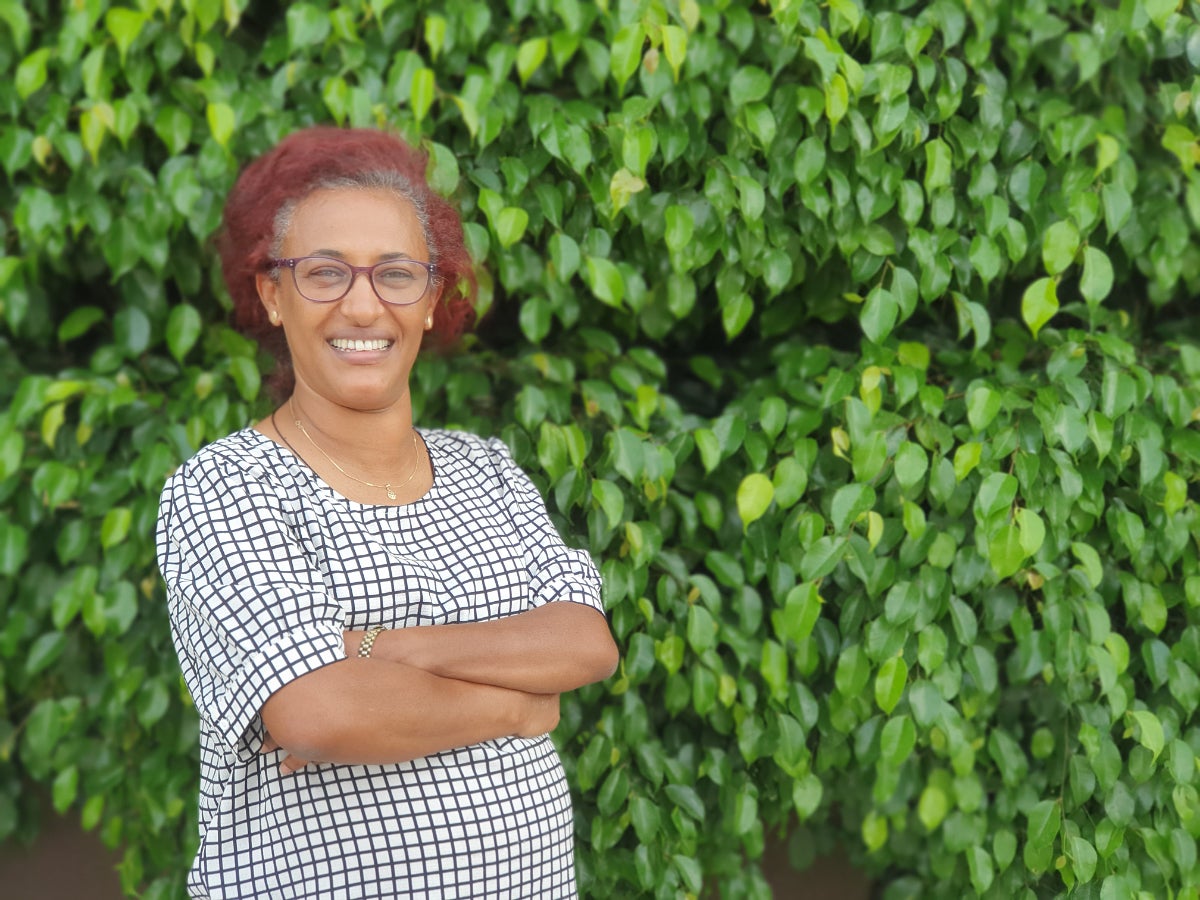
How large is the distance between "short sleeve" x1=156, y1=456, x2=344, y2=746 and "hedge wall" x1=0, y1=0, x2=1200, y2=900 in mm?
650

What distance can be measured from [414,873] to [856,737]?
95 cm

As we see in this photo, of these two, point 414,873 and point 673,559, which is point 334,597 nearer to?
point 414,873

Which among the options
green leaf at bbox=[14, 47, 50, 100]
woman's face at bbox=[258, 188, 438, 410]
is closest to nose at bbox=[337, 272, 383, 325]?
woman's face at bbox=[258, 188, 438, 410]

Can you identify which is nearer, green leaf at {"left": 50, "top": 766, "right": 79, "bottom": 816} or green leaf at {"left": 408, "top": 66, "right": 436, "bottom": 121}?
green leaf at {"left": 408, "top": 66, "right": 436, "bottom": 121}

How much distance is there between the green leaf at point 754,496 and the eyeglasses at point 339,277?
72 cm

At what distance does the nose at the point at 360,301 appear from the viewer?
158cm

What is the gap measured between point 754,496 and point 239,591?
95 centimetres

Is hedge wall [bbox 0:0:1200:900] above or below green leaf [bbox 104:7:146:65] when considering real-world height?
below

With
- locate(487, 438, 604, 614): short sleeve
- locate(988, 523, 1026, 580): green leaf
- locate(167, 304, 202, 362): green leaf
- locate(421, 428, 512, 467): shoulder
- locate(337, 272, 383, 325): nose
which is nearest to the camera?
locate(337, 272, 383, 325): nose

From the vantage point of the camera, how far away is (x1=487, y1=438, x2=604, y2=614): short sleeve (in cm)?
168

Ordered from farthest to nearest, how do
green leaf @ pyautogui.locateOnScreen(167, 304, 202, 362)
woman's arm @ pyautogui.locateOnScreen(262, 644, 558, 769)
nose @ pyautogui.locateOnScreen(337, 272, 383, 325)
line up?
green leaf @ pyautogui.locateOnScreen(167, 304, 202, 362), nose @ pyautogui.locateOnScreen(337, 272, 383, 325), woman's arm @ pyautogui.locateOnScreen(262, 644, 558, 769)

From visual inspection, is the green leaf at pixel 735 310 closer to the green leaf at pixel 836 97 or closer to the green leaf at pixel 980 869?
the green leaf at pixel 836 97

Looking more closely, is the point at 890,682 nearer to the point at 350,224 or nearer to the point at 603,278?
the point at 603,278

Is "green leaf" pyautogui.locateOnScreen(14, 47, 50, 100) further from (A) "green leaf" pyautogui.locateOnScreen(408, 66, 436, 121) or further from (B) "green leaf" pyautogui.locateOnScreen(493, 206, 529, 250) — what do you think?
(B) "green leaf" pyautogui.locateOnScreen(493, 206, 529, 250)
